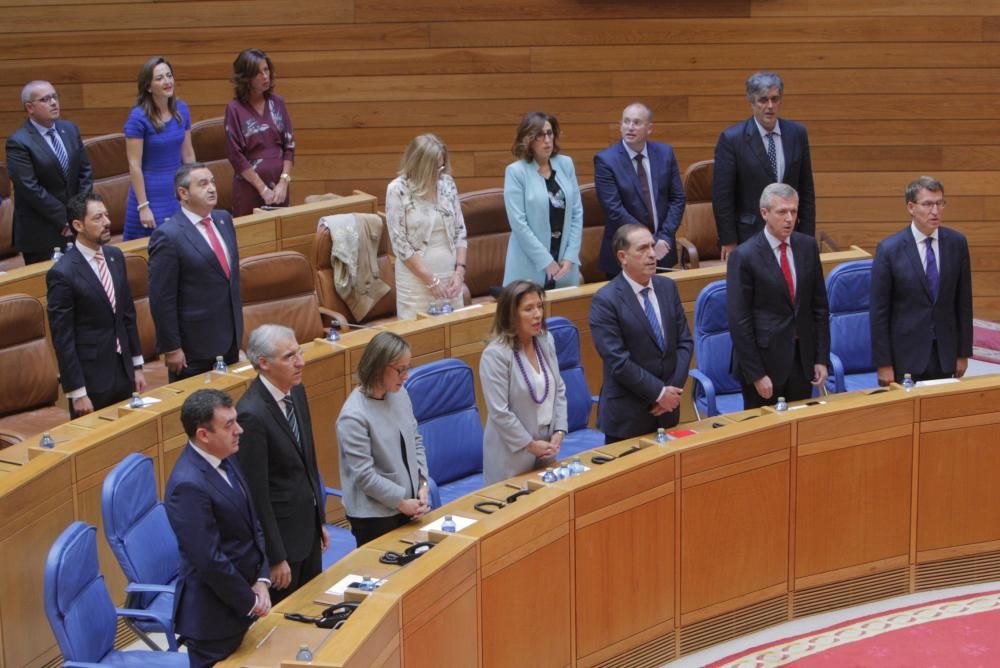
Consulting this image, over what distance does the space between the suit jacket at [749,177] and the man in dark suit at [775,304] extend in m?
1.03

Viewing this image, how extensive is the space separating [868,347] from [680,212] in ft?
3.60

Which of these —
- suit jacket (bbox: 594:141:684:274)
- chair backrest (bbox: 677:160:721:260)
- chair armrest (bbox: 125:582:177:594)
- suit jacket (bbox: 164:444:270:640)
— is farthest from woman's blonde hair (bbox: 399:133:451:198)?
suit jacket (bbox: 164:444:270:640)

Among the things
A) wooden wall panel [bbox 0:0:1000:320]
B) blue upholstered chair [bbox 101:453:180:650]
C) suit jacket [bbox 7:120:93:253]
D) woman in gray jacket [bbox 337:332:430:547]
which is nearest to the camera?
blue upholstered chair [bbox 101:453:180:650]

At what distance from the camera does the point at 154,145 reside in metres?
6.91

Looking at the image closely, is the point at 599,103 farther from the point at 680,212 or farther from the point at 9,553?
the point at 9,553

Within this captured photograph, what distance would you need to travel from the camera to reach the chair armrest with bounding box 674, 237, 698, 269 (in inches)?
294

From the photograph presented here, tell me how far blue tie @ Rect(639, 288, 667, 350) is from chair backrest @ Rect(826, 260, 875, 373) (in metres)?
1.68

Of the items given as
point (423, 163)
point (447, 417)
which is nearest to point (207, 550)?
point (447, 417)

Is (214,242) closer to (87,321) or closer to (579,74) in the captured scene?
(87,321)

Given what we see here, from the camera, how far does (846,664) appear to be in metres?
4.94

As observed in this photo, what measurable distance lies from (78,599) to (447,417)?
5.81 feet

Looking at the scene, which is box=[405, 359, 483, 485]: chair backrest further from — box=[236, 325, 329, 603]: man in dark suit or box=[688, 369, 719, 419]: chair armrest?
box=[688, 369, 719, 419]: chair armrest

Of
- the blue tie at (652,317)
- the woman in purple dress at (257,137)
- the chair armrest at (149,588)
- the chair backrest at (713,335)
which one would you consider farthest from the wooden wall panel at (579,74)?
the chair armrest at (149,588)

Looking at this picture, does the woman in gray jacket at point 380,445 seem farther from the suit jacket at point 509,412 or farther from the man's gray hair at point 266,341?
the suit jacket at point 509,412
